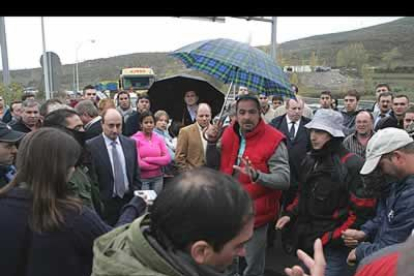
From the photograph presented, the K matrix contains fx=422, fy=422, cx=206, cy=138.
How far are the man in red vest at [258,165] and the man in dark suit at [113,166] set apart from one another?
3.02ft

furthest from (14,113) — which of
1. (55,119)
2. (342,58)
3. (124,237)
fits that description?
(342,58)

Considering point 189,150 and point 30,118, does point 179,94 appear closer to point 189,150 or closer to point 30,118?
point 189,150

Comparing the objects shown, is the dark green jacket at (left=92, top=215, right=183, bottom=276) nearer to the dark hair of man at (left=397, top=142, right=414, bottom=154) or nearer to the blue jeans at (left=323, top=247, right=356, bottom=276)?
the dark hair of man at (left=397, top=142, right=414, bottom=154)

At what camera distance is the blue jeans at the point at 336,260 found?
3.10 meters

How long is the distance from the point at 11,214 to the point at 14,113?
18.7ft

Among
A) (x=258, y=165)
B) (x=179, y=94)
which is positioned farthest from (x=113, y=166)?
(x=179, y=94)

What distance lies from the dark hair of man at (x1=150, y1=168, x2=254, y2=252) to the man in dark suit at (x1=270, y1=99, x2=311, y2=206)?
134 inches

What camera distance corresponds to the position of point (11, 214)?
1814 millimetres

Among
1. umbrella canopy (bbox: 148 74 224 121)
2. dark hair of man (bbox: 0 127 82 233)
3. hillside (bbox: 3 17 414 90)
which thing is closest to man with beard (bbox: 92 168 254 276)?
dark hair of man (bbox: 0 127 82 233)

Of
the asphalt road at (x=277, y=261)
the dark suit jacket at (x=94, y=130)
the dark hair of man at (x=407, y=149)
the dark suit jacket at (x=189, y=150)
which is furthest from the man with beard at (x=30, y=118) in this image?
the dark hair of man at (x=407, y=149)

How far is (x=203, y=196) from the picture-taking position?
1.21m

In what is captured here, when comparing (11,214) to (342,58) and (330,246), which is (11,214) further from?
(342,58)

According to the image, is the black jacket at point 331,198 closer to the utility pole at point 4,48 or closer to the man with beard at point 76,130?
the man with beard at point 76,130

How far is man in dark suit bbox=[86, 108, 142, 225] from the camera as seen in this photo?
3699 millimetres
